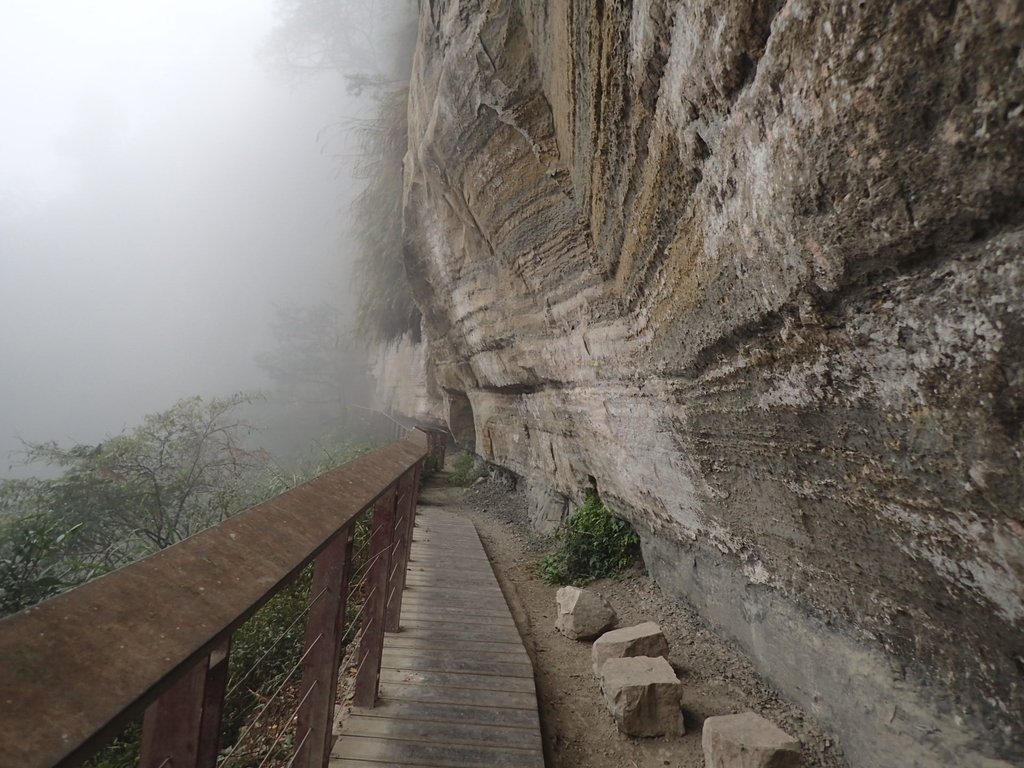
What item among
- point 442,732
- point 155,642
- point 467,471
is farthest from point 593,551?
point 467,471

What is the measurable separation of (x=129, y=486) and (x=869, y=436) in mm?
10872

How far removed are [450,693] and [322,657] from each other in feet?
4.21

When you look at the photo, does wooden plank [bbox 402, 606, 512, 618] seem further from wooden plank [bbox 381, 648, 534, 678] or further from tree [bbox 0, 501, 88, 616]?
tree [bbox 0, 501, 88, 616]

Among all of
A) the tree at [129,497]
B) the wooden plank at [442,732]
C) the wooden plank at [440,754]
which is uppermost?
the wooden plank at [442,732]

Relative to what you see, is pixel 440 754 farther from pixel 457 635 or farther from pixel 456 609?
pixel 456 609

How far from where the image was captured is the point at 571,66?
112 inches

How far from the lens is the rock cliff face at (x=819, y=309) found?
1094 mm

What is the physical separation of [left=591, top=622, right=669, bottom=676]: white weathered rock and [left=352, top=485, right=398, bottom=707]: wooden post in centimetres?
134

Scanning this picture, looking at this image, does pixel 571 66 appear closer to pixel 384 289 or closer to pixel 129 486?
pixel 129 486

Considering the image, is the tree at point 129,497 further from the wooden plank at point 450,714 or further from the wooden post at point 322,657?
the wooden post at point 322,657

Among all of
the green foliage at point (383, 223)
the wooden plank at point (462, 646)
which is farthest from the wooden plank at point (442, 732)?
the green foliage at point (383, 223)

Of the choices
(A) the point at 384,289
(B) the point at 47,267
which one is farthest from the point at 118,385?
(A) the point at 384,289

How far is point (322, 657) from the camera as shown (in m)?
1.79

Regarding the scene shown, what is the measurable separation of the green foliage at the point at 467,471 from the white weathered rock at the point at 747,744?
8879 mm
